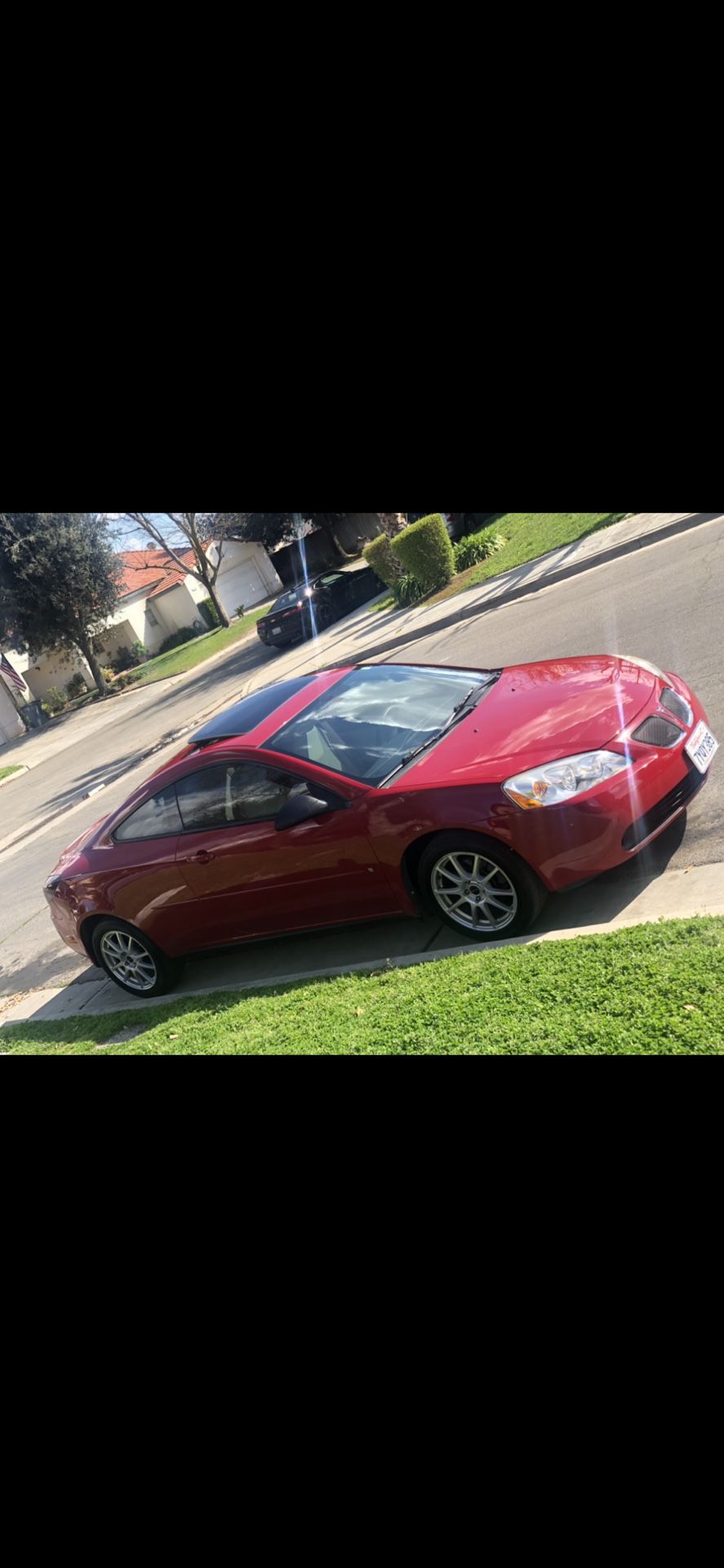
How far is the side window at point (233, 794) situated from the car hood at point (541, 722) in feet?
3.10

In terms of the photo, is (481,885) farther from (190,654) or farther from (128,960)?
(190,654)

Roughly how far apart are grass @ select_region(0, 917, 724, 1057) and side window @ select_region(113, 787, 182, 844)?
4.43 feet

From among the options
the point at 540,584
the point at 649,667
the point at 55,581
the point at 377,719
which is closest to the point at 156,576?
the point at 55,581

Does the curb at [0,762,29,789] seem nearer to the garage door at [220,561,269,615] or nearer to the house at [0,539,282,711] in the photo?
the house at [0,539,282,711]

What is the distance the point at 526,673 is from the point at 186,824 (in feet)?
7.71

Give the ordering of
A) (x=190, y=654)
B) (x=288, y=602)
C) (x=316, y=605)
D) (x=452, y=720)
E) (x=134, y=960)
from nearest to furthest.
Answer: (x=452, y=720) → (x=134, y=960) → (x=316, y=605) → (x=288, y=602) → (x=190, y=654)

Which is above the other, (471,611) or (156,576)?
(156,576)

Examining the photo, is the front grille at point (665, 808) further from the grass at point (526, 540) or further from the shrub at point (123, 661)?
the shrub at point (123, 661)

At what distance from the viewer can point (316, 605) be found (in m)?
24.3

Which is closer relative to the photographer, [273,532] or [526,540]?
[526,540]

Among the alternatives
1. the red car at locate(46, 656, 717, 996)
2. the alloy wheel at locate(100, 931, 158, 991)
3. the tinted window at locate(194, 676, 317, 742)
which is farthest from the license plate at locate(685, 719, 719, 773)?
the alloy wheel at locate(100, 931, 158, 991)

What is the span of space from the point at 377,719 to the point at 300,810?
80cm
